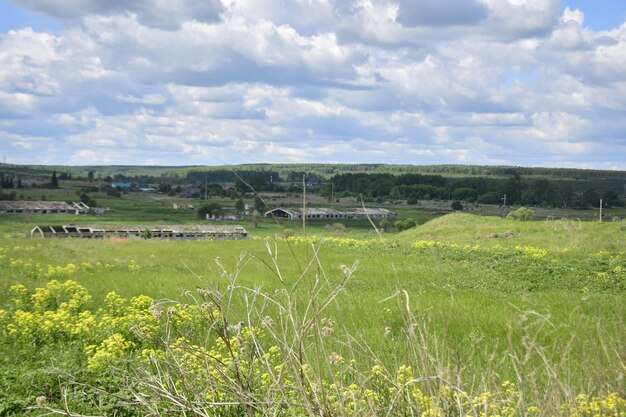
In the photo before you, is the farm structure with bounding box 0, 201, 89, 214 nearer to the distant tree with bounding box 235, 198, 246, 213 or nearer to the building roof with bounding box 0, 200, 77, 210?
the building roof with bounding box 0, 200, 77, 210

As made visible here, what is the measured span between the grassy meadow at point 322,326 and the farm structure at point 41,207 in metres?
37.8

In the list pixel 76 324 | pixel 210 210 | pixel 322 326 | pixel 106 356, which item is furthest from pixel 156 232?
pixel 322 326

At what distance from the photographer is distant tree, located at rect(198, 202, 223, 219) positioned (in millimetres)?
68500

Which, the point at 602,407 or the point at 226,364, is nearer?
the point at 602,407

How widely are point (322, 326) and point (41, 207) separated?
64363 mm

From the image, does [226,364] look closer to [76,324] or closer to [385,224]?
[76,324]

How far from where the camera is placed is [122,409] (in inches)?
221

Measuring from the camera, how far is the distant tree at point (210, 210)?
68500mm

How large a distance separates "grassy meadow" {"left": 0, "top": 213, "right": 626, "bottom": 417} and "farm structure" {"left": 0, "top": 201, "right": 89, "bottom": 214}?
37765mm

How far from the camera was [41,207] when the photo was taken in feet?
207

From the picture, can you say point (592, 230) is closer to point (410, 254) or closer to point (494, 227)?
point (494, 227)

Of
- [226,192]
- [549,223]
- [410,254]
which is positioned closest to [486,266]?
[410,254]

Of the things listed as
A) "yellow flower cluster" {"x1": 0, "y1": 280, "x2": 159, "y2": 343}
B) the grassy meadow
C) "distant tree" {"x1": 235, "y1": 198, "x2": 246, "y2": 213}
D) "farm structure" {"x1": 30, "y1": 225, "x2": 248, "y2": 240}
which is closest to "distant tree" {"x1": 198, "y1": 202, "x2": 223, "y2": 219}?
"distant tree" {"x1": 235, "y1": 198, "x2": 246, "y2": 213}

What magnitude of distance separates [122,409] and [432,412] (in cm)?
328
